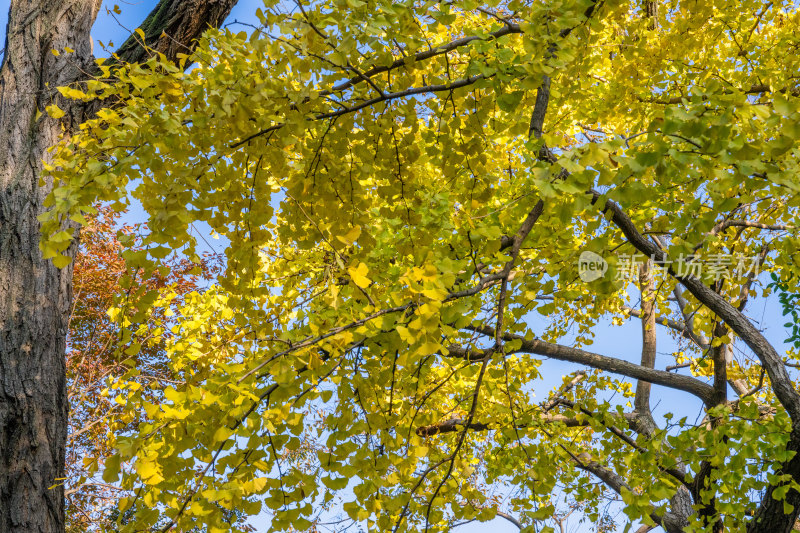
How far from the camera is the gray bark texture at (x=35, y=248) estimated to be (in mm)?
2529

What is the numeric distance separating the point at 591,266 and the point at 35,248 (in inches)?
99.9

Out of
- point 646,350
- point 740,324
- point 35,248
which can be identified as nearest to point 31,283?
point 35,248

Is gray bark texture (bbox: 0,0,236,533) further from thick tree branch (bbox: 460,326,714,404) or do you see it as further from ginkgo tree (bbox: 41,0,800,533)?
thick tree branch (bbox: 460,326,714,404)

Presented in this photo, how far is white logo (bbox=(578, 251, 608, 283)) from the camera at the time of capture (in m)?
1.92

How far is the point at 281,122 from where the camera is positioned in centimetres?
198

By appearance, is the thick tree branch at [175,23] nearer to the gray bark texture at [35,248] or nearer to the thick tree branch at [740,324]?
the gray bark texture at [35,248]

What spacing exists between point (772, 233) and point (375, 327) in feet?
12.6

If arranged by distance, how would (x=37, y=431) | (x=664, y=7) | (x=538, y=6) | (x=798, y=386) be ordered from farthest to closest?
(x=798, y=386), (x=664, y=7), (x=37, y=431), (x=538, y=6)

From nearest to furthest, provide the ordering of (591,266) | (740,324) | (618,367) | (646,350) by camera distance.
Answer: (591,266)
(740,324)
(618,367)
(646,350)

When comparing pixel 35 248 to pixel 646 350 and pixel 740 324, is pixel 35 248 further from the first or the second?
pixel 646 350

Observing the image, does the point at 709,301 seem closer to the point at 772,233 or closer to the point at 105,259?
the point at 772,233

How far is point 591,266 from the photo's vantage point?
2125 mm

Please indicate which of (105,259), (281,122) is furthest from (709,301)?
(105,259)

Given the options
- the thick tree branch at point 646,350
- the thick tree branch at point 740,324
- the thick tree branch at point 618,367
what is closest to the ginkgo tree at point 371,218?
the thick tree branch at point 740,324
